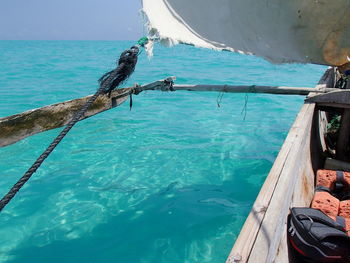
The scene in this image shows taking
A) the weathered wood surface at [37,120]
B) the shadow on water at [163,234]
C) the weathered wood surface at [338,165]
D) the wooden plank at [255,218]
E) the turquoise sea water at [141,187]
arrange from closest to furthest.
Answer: the wooden plank at [255,218]
the weathered wood surface at [37,120]
the weathered wood surface at [338,165]
the shadow on water at [163,234]
the turquoise sea water at [141,187]

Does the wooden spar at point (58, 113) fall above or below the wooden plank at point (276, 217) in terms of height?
above

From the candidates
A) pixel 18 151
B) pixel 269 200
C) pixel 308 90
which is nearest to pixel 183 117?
pixel 18 151

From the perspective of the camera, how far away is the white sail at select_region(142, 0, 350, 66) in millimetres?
2480

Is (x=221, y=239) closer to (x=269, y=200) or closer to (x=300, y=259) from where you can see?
(x=300, y=259)

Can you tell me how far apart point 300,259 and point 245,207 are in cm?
292

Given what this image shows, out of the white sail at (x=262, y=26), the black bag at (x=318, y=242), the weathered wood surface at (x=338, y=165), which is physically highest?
the white sail at (x=262, y=26)

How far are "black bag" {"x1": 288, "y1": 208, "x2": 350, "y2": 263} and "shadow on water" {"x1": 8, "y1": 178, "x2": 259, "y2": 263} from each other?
204 centimetres

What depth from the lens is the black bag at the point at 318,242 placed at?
1.81 metres

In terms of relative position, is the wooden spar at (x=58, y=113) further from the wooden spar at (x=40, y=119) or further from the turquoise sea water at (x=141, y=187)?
the turquoise sea water at (x=141, y=187)

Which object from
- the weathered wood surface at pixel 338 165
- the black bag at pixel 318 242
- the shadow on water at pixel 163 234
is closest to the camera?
the black bag at pixel 318 242

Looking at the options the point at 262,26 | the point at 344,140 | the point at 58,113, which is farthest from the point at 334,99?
the point at 58,113

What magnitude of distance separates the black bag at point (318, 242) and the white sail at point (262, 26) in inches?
61.1

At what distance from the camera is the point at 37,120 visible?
128 inches

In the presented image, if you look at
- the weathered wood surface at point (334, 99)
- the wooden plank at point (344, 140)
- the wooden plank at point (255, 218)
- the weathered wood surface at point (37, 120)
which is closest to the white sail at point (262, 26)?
the wooden plank at point (255, 218)
